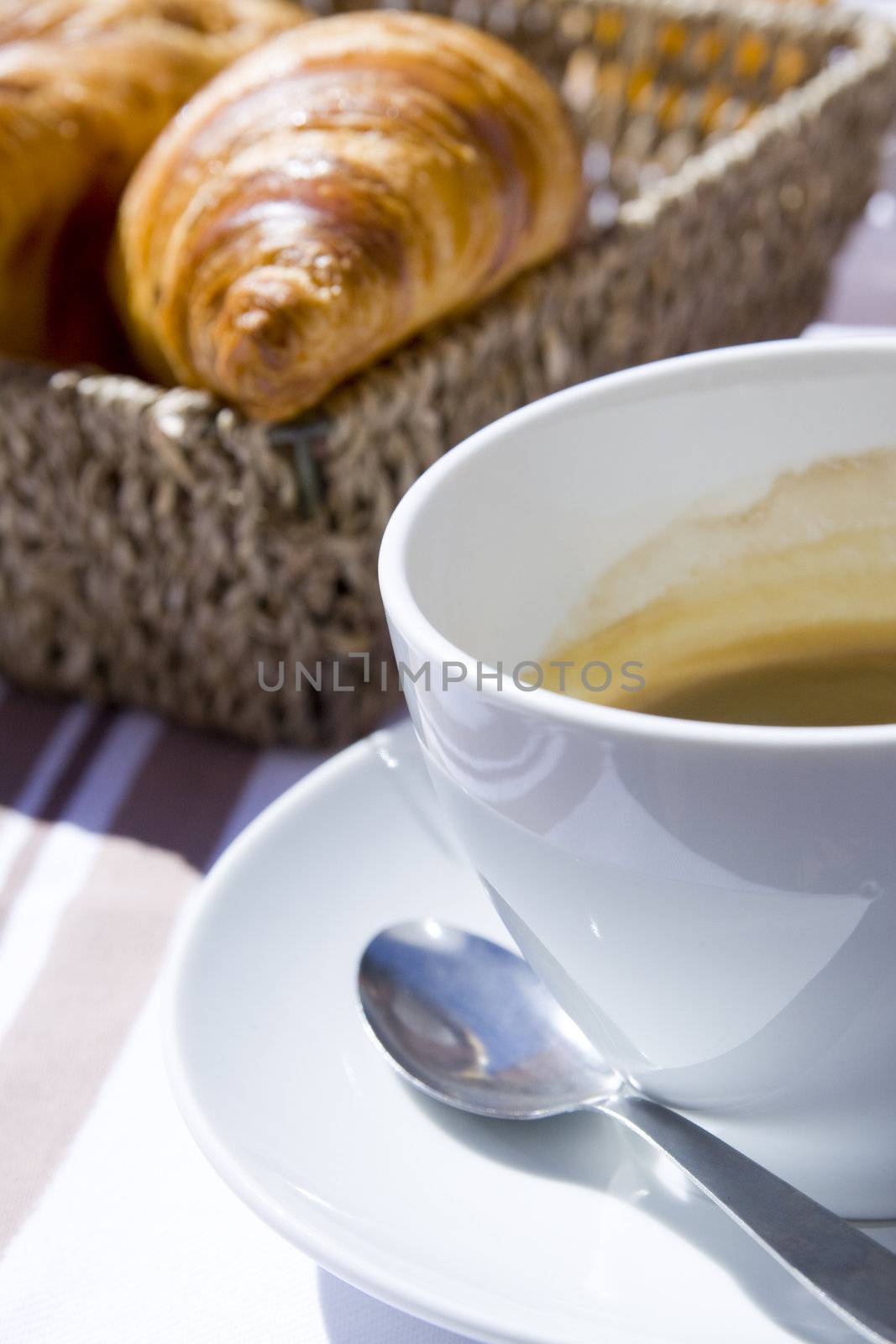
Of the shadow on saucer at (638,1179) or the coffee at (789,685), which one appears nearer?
the shadow on saucer at (638,1179)

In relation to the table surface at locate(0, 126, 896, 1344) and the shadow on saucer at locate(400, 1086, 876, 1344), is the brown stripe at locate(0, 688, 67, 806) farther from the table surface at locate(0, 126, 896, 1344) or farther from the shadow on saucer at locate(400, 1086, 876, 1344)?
the shadow on saucer at locate(400, 1086, 876, 1344)

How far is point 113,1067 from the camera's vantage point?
500 millimetres

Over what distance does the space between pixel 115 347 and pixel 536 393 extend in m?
0.23

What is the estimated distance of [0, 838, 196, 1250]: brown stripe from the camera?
469 mm

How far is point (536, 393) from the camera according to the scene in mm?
748

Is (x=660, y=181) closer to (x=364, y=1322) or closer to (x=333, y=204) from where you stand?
(x=333, y=204)

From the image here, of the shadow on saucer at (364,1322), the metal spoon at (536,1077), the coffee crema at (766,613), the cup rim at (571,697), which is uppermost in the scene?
the cup rim at (571,697)

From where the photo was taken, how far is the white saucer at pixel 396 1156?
33 cm

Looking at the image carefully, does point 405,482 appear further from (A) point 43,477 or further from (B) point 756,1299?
(B) point 756,1299

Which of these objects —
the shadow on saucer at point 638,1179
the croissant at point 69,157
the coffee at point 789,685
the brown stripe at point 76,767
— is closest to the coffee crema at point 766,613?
the coffee at point 789,685

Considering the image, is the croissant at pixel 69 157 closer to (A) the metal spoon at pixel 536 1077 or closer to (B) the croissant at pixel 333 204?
(B) the croissant at pixel 333 204

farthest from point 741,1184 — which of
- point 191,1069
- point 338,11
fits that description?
point 338,11

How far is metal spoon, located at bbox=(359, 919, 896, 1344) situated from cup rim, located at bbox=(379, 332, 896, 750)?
0.33ft

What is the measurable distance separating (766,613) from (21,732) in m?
0.39
